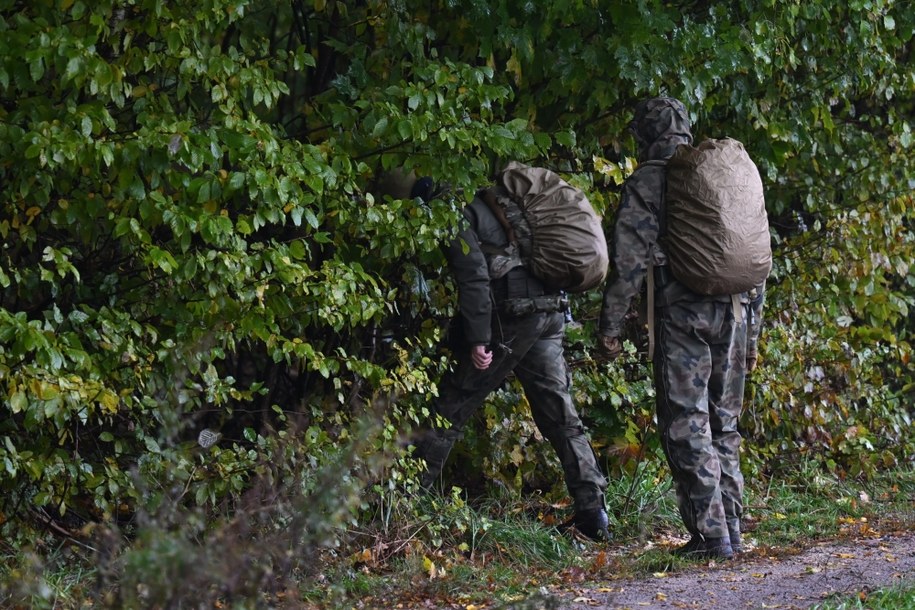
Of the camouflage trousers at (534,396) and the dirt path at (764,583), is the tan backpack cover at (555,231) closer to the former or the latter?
the camouflage trousers at (534,396)

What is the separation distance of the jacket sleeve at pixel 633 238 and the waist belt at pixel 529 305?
0.43 m

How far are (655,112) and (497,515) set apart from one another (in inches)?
95.2

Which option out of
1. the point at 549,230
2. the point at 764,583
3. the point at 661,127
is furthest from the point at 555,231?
the point at 764,583

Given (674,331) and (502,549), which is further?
(502,549)

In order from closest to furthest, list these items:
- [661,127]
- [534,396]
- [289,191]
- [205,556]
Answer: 1. [205,556]
2. [289,191]
3. [661,127]
4. [534,396]

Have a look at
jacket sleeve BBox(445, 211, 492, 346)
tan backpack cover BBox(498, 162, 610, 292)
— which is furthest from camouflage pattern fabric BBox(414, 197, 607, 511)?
tan backpack cover BBox(498, 162, 610, 292)

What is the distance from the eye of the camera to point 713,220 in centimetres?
594

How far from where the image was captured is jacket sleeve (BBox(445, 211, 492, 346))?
246 inches

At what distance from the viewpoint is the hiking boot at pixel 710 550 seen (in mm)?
6117

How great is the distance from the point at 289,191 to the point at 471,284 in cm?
124

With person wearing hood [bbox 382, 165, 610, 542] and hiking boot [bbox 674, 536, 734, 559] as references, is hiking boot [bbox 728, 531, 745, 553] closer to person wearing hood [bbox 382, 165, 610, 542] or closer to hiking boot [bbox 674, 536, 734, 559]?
hiking boot [bbox 674, 536, 734, 559]

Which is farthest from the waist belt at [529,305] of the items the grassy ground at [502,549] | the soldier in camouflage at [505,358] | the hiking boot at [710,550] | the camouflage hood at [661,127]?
the hiking boot at [710,550]

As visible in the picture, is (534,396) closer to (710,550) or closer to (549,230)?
(549,230)

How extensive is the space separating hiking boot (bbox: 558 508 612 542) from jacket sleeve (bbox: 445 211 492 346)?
121cm
